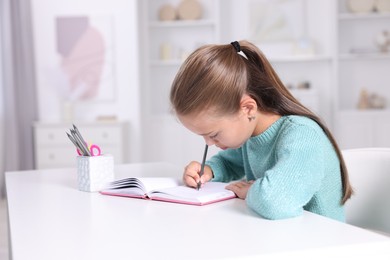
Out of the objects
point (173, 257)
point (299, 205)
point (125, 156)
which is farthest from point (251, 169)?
point (125, 156)

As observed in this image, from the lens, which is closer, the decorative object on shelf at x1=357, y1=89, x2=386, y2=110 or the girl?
the girl

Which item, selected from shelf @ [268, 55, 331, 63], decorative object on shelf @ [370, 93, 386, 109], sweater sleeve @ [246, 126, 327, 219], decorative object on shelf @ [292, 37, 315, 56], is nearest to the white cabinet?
shelf @ [268, 55, 331, 63]

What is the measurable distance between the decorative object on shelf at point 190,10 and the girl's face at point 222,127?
4.13m

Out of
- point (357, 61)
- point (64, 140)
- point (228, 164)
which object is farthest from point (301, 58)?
point (228, 164)

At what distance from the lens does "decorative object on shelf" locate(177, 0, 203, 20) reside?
5418 mm

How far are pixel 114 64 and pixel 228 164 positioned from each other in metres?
3.43

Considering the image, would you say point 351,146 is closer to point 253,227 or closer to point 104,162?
point 104,162

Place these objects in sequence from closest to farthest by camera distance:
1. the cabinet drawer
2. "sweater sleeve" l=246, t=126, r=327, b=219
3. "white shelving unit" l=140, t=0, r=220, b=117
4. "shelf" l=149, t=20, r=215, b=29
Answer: "sweater sleeve" l=246, t=126, r=327, b=219 < the cabinet drawer < "shelf" l=149, t=20, r=215, b=29 < "white shelving unit" l=140, t=0, r=220, b=117

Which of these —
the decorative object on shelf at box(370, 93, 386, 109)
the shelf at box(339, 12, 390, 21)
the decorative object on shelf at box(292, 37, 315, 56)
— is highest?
the shelf at box(339, 12, 390, 21)

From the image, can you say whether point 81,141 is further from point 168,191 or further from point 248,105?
point 248,105

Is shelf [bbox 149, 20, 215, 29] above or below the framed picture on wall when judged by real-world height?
above

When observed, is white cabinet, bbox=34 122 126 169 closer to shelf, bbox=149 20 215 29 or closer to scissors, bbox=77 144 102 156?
shelf, bbox=149 20 215 29

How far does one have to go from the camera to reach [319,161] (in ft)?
4.09

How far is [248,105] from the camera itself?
1378 mm
